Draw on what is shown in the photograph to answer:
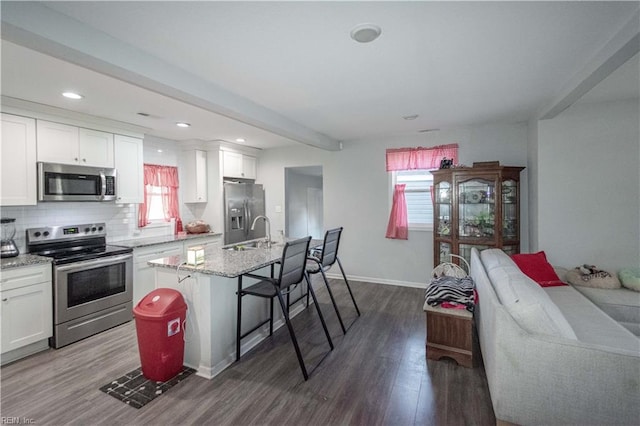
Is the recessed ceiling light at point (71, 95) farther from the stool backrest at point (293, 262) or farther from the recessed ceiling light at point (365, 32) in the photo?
Answer: the recessed ceiling light at point (365, 32)

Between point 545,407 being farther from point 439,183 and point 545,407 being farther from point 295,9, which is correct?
point 439,183

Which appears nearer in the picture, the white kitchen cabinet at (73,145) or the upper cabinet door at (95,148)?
the white kitchen cabinet at (73,145)

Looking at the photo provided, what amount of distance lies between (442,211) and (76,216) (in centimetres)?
462

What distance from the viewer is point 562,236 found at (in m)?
3.46

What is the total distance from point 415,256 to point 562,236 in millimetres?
1824

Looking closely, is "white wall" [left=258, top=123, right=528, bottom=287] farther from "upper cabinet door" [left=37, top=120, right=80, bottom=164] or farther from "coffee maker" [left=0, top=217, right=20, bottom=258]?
"coffee maker" [left=0, top=217, right=20, bottom=258]

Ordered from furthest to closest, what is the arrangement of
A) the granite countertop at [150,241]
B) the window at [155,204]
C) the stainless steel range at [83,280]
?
the window at [155,204], the granite countertop at [150,241], the stainless steel range at [83,280]

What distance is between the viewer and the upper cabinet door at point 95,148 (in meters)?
3.42

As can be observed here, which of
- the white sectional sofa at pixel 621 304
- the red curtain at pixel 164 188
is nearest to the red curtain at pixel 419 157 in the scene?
the white sectional sofa at pixel 621 304

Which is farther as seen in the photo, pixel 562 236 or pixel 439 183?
pixel 439 183

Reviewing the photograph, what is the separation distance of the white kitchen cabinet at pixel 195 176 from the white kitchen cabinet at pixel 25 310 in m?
2.29

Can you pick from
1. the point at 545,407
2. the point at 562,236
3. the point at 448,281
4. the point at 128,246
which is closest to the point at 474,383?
the point at 545,407

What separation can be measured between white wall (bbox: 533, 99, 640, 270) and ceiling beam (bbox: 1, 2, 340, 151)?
11.3 feet

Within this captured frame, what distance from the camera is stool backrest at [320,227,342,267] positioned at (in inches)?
127
